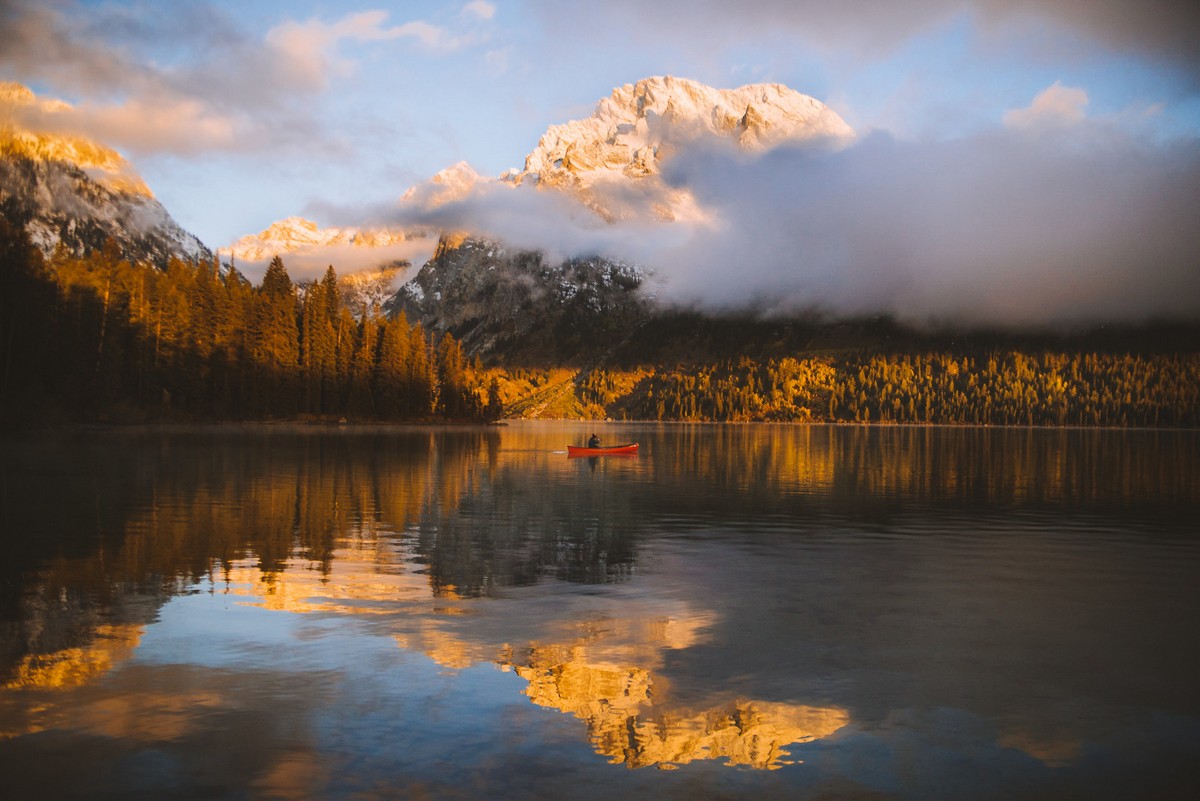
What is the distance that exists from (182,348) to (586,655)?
460 feet

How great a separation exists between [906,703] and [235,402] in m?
152

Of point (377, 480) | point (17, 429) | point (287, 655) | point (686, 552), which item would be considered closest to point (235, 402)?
point (17, 429)

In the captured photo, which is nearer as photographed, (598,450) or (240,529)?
(240,529)

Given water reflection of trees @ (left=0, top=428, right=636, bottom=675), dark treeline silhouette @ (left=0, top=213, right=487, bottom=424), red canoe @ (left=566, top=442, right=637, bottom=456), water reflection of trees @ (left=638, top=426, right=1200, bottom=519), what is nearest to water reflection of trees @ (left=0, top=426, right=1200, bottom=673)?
water reflection of trees @ (left=0, top=428, right=636, bottom=675)

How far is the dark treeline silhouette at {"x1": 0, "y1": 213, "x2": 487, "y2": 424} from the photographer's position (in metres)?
101

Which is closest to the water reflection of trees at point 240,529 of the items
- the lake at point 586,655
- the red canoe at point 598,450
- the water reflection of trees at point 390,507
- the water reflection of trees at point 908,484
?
the water reflection of trees at point 390,507

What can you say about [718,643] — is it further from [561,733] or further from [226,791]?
[226,791]

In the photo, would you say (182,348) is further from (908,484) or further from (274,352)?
(908,484)

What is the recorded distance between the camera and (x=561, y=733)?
13.2m

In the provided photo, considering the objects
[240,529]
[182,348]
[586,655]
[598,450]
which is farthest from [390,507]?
[182,348]

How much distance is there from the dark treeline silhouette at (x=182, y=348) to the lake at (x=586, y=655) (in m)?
72.3

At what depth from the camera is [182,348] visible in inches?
5600

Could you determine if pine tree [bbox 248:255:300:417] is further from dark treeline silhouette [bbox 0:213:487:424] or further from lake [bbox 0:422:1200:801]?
lake [bbox 0:422:1200:801]

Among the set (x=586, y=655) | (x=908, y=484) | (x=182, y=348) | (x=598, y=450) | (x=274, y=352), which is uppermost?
(x=274, y=352)
